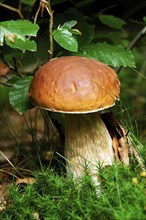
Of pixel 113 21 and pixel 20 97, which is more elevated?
pixel 113 21

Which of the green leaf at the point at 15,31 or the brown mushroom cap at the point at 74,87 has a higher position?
the green leaf at the point at 15,31

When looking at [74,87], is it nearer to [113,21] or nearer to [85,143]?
[85,143]

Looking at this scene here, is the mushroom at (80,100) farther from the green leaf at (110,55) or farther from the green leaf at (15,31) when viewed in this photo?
the green leaf at (15,31)

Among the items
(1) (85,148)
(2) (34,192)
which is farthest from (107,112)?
(2) (34,192)

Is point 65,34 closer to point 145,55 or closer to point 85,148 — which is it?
point 85,148

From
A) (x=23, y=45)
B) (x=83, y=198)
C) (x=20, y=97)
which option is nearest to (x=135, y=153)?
(x=83, y=198)

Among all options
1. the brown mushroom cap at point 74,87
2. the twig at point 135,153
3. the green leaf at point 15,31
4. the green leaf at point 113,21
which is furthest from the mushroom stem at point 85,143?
the green leaf at point 113,21
